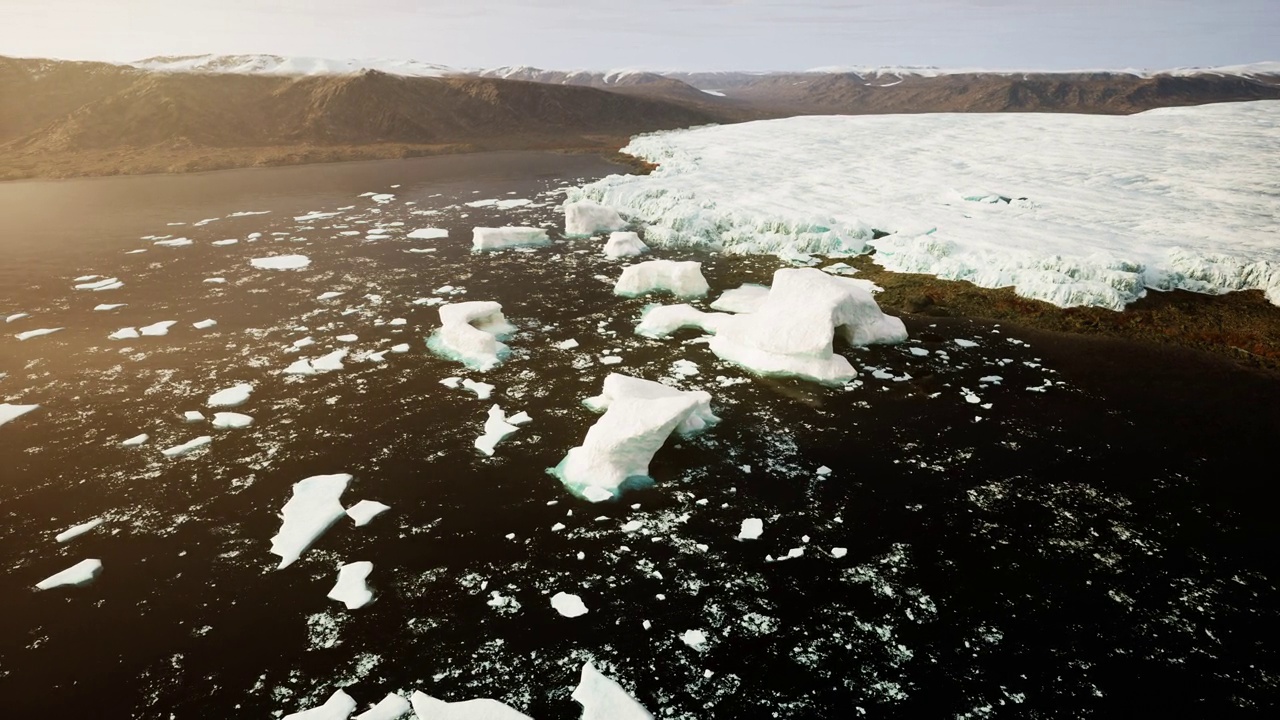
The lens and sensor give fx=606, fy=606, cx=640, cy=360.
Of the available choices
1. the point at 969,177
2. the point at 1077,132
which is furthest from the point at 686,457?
the point at 1077,132

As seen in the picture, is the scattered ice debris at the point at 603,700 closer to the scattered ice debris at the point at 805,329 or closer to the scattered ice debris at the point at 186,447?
the scattered ice debris at the point at 805,329

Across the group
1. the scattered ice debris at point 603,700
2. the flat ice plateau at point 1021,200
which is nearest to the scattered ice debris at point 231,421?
the scattered ice debris at point 603,700

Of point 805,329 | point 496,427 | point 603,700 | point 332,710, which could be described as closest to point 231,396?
point 496,427

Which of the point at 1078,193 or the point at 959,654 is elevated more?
the point at 1078,193

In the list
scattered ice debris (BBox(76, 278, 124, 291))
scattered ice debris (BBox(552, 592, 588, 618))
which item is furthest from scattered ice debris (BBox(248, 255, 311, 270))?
scattered ice debris (BBox(552, 592, 588, 618))

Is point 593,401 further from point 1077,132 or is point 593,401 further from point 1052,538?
point 1077,132

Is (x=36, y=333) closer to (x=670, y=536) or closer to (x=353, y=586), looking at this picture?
(x=353, y=586)

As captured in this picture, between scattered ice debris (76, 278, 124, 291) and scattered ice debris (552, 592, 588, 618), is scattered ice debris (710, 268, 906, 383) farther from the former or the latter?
scattered ice debris (76, 278, 124, 291)
